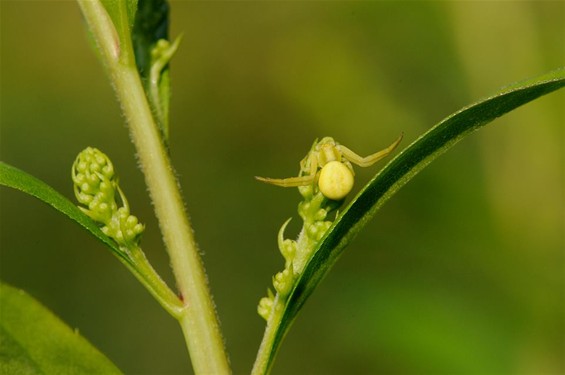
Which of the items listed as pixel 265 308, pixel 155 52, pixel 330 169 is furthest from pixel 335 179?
pixel 155 52

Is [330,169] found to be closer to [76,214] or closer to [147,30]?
[76,214]

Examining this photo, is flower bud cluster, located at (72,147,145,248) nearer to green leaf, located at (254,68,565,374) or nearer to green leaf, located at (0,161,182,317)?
green leaf, located at (0,161,182,317)

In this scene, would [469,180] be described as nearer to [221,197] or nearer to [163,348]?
[221,197]

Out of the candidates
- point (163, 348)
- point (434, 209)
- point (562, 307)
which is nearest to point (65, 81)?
point (163, 348)

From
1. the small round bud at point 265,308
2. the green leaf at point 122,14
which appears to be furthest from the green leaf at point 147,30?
the small round bud at point 265,308

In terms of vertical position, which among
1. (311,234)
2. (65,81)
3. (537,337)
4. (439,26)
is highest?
(65,81)

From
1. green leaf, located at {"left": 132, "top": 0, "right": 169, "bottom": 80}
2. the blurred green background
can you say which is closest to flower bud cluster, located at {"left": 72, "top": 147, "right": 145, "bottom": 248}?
green leaf, located at {"left": 132, "top": 0, "right": 169, "bottom": 80}
